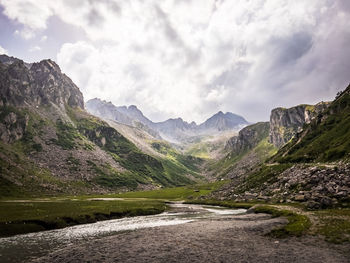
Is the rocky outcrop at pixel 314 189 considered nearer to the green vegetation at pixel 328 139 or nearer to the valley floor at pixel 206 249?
the green vegetation at pixel 328 139

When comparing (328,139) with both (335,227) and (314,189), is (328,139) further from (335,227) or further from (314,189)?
(335,227)

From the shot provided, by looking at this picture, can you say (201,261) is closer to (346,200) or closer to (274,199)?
(346,200)

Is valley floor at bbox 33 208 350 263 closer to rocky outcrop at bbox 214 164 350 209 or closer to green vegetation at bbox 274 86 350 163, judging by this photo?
rocky outcrop at bbox 214 164 350 209

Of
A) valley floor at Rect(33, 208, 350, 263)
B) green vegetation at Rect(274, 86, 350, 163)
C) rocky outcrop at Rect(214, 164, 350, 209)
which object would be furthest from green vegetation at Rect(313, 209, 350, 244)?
green vegetation at Rect(274, 86, 350, 163)

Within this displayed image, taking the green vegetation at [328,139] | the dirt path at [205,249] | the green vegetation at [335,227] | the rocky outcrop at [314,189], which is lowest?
the dirt path at [205,249]

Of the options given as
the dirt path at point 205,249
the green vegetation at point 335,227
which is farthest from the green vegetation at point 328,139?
the dirt path at point 205,249

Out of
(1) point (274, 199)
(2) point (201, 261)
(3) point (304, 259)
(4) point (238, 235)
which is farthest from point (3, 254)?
(1) point (274, 199)

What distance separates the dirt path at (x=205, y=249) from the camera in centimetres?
2577

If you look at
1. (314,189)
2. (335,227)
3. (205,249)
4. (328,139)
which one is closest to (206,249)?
(205,249)

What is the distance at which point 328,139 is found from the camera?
142 m

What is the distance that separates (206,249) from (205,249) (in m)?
0.15

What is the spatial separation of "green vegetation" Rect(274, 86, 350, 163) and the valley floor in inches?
3279

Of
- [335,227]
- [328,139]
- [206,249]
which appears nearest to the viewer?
[206,249]

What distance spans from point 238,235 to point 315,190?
42988 millimetres
